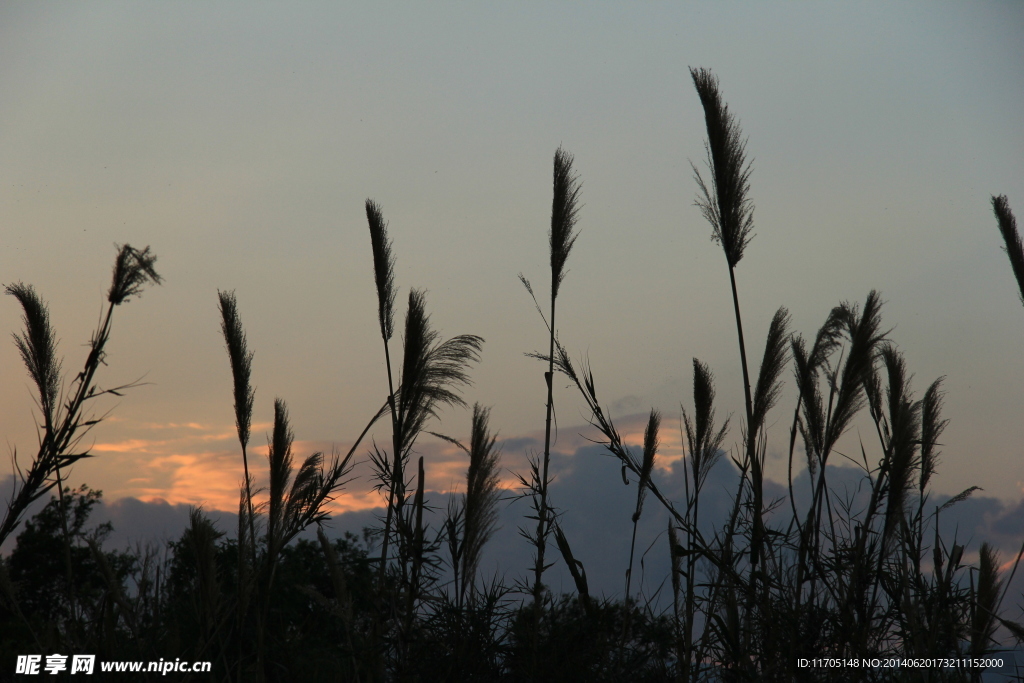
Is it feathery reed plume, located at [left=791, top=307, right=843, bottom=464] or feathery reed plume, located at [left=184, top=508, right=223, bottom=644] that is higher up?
feathery reed plume, located at [left=791, top=307, right=843, bottom=464]

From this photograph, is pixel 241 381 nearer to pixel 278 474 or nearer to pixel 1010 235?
pixel 278 474

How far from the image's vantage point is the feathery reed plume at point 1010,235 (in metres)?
3.12

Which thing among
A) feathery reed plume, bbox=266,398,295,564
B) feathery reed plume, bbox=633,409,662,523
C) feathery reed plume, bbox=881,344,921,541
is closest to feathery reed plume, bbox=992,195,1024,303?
feathery reed plume, bbox=881,344,921,541

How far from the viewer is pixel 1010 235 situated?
319 cm

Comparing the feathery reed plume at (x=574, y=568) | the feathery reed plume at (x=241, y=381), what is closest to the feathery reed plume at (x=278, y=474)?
the feathery reed plume at (x=241, y=381)

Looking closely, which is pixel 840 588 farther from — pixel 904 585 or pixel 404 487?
pixel 404 487

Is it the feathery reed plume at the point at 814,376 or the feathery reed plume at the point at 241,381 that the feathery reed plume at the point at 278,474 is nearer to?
the feathery reed plume at the point at 241,381

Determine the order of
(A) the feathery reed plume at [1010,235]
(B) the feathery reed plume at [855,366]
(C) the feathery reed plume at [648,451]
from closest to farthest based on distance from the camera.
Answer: (B) the feathery reed plume at [855,366]
(A) the feathery reed plume at [1010,235]
(C) the feathery reed plume at [648,451]

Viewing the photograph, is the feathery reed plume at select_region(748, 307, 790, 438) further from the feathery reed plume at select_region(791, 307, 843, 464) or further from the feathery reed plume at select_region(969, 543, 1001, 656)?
the feathery reed plume at select_region(969, 543, 1001, 656)

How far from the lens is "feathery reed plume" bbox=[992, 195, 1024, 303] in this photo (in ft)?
10.2

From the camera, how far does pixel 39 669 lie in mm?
3330

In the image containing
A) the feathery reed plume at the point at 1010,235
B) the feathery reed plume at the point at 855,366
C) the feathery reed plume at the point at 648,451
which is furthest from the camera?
the feathery reed plume at the point at 648,451

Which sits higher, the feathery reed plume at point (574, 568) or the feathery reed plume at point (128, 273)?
the feathery reed plume at point (128, 273)

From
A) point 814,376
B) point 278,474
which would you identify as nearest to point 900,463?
point 814,376
